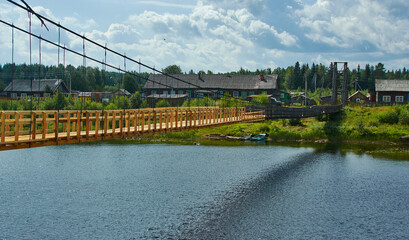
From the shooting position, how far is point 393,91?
8094cm

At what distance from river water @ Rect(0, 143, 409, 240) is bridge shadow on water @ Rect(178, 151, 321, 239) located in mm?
63

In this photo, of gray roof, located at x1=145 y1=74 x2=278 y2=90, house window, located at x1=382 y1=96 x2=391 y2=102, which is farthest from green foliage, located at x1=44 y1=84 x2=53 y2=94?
house window, located at x1=382 y1=96 x2=391 y2=102

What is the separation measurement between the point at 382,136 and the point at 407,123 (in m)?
5.83

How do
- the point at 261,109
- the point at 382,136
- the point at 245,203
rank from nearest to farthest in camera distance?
the point at 245,203 < the point at 261,109 < the point at 382,136

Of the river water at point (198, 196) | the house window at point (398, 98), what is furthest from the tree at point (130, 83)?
the river water at point (198, 196)

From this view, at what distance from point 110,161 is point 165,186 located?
1143 centimetres

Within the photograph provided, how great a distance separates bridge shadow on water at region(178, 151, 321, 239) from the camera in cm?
2069

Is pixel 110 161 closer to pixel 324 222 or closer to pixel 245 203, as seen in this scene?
pixel 245 203

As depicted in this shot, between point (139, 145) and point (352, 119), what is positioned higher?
point (352, 119)

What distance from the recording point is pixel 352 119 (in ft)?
209

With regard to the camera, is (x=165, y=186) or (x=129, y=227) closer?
(x=129, y=227)

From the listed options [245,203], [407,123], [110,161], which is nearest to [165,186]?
[245,203]

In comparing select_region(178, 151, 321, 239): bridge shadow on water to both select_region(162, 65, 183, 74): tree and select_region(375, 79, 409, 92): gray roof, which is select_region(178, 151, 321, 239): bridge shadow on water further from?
select_region(162, 65, 183, 74): tree

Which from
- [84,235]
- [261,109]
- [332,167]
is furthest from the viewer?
[261,109]
